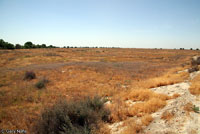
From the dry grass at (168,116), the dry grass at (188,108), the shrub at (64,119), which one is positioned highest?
the dry grass at (188,108)

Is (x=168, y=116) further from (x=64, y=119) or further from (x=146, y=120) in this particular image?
(x=64, y=119)

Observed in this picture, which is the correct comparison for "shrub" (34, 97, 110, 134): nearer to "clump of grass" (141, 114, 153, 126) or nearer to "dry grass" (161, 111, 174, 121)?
"clump of grass" (141, 114, 153, 126)

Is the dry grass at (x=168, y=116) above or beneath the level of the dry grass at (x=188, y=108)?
beneath

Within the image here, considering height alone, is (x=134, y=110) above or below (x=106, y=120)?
above

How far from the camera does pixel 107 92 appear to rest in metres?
6.92

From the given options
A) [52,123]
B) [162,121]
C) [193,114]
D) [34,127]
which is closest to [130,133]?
[162,121]

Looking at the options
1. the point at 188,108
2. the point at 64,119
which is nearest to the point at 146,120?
the point at 188,108

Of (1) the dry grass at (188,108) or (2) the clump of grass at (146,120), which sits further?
(1) the dry grass at (188,108)

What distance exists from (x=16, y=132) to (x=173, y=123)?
4.90 m

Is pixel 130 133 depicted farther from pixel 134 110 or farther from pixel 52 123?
pixel 52 123

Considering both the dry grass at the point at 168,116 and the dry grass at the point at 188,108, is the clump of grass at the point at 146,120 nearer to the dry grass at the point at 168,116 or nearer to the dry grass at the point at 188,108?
the dry grass at the point at 168,116

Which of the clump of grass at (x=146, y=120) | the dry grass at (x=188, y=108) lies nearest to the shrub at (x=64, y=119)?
the clump of grass at (x=146, y=120)

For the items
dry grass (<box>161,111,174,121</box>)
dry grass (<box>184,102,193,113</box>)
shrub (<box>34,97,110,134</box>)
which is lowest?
shrub (<box>34,97,110,134</box>)

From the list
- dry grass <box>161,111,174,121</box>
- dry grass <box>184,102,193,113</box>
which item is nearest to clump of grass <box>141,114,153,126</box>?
dry grass <box>161,111,174,121</box>
